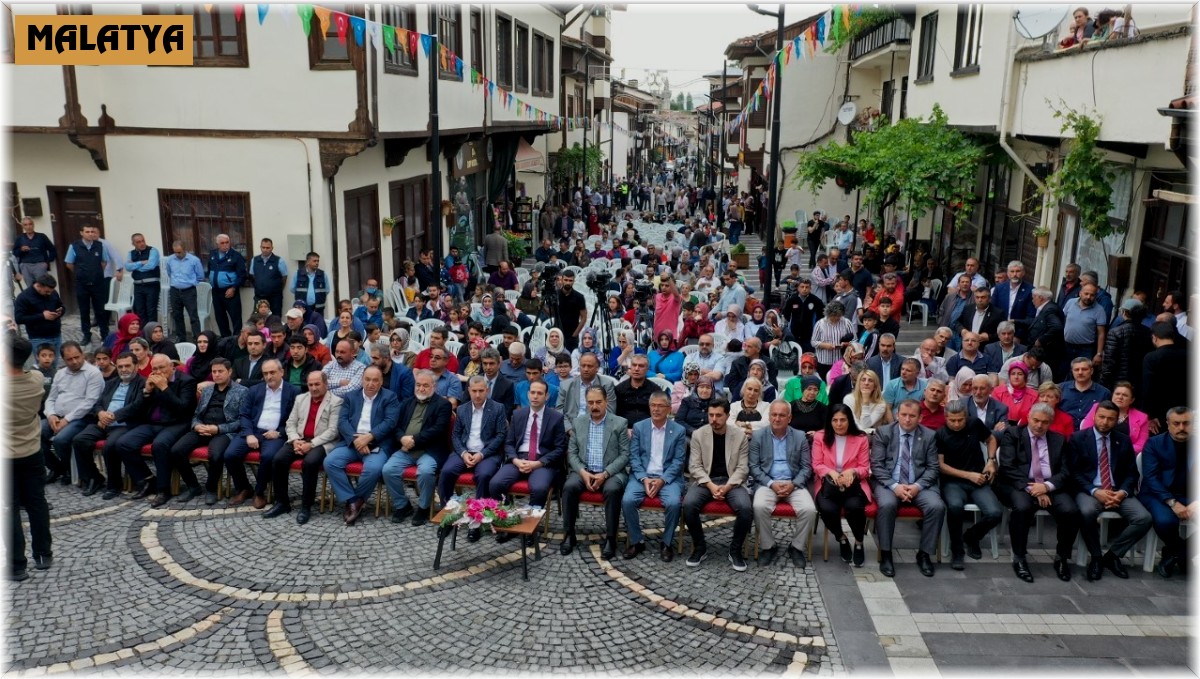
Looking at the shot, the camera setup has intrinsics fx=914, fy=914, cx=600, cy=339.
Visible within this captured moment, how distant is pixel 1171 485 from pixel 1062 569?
1.03 metres

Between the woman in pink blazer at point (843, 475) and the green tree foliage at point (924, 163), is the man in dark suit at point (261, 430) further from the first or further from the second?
the green tree foliage at point (924, 163)

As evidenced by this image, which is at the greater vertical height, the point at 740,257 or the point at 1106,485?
the point at 740,257

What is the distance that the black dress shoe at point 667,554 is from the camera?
707 cm

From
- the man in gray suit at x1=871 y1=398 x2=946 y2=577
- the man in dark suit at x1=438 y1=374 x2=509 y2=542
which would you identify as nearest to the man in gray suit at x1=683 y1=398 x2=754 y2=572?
the man in gray suit at x1=871 y1=398 x2=946 y2=577

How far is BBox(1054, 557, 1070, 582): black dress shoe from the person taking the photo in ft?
22.1

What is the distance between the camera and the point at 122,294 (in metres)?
12.9

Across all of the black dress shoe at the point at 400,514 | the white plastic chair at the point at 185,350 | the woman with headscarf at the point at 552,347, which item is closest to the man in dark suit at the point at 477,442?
the black dress shoe at the point at 400,514

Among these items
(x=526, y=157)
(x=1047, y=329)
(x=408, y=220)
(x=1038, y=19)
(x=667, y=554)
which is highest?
(x=1038, y=19)

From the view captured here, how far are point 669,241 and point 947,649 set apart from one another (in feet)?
57.0

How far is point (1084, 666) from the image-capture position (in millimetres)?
5559

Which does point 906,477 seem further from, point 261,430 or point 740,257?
point 740,257

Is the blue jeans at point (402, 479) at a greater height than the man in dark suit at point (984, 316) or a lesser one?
lesser

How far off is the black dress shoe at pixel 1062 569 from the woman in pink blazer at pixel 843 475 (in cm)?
142

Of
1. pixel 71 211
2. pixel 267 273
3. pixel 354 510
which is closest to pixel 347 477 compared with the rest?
pixel 354 510
